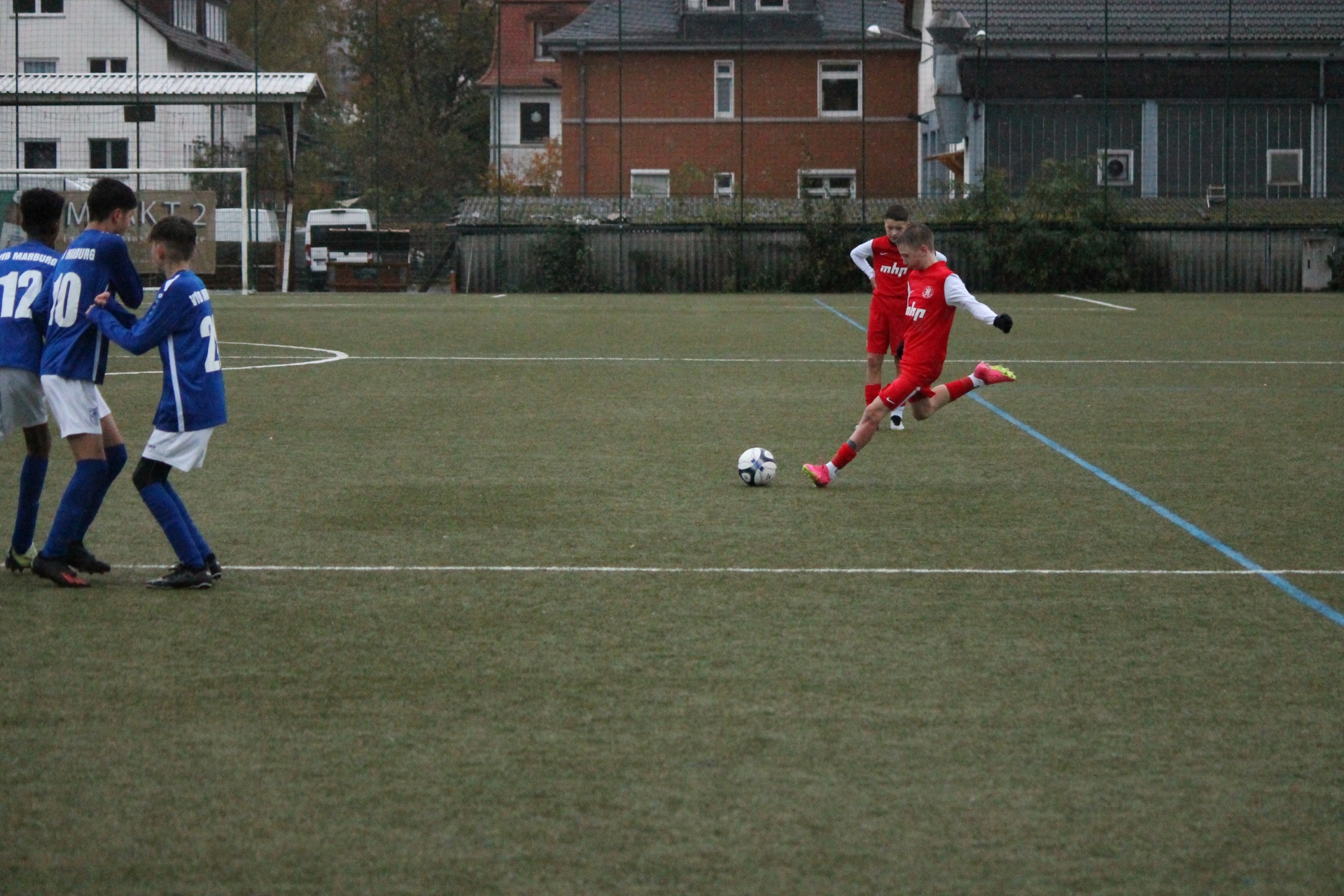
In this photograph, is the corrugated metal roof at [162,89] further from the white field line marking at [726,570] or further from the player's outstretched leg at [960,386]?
the white field line marking at [726,570]

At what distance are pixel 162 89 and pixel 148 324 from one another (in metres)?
31.1

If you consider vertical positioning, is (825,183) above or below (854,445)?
above

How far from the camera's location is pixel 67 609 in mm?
6270

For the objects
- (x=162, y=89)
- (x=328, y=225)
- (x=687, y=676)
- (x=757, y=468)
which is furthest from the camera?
(x=328, y=225)

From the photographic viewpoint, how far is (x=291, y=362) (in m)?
17.3

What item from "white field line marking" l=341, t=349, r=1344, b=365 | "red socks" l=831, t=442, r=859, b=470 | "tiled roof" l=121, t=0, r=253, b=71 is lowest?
"red socks" l=831, t=442, r=859, b=470

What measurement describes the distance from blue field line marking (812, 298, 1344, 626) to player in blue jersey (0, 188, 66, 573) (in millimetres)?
5118

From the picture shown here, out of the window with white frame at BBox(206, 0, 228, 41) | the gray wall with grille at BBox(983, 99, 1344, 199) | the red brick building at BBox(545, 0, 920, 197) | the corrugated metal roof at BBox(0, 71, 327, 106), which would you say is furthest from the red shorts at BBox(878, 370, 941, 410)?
the window with white frame at BBox(206, 0, 228, 41)

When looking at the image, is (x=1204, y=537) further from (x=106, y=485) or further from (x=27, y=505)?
(x=27, y=505)

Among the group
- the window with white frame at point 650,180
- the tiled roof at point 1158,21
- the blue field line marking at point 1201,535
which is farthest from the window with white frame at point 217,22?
the blue field line marking at point 1201,535

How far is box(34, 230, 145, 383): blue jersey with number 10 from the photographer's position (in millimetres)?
6551

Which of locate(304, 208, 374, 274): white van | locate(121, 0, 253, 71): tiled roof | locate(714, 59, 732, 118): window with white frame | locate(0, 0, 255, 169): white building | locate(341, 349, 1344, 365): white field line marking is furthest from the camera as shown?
locate(121, 0, 253, 71): tiled roof

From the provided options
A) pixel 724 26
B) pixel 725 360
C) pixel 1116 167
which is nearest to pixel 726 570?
pixel 725 360

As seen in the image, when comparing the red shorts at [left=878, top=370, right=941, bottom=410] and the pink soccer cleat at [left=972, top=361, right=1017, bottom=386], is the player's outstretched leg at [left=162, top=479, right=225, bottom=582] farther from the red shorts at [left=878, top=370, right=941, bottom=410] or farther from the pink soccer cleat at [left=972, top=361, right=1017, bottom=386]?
the pink soccer cleat at [left=972, top=361, right=1017, bottom=386]
